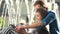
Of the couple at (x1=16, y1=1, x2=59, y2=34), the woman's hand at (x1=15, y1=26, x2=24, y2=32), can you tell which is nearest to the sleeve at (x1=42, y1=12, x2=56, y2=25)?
the couple at (x1=16, y1=1, x2=59, y2=34)

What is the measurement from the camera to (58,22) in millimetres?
1782

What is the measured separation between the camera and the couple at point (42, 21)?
5.69 ft

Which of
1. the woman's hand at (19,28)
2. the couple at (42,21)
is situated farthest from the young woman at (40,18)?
A: the woman's hand at (19,28)

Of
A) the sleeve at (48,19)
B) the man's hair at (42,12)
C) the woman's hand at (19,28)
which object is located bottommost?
the woman's hand at (19,28)

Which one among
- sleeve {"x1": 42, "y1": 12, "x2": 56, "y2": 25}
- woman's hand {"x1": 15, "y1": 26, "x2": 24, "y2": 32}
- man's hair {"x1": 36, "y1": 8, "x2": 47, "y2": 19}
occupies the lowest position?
woman's hand {"x1": 15, "y1": 26, "x2": 24, "y2": 32}

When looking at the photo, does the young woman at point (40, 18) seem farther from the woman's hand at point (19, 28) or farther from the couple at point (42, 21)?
the woman's hand at point (19, 28)

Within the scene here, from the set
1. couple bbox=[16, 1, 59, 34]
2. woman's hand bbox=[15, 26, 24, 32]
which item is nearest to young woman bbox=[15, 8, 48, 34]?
couple bbox=[16, 1, 59, 34]

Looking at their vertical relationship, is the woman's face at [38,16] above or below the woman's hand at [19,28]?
above

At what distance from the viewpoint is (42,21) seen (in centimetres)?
174

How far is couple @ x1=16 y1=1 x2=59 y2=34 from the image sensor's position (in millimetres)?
1733

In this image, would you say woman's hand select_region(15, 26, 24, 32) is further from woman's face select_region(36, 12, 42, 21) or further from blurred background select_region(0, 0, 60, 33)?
woman's face select_region(36, 12, 42, 21)

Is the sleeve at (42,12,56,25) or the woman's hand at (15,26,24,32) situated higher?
the sleeve at (42,12,56,25)

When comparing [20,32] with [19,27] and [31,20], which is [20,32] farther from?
[31,20]

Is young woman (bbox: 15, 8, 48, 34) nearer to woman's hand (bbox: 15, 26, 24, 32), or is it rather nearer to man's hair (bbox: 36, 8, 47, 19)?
man's hair (bbox: 36, 8, 47, 19)
